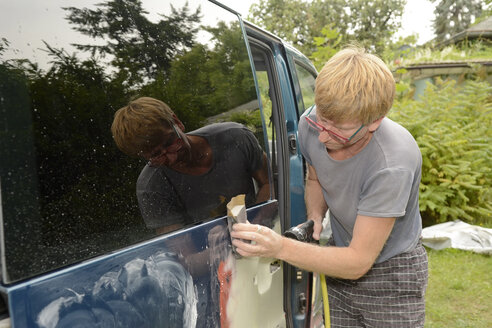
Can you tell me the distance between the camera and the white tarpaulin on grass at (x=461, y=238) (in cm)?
516

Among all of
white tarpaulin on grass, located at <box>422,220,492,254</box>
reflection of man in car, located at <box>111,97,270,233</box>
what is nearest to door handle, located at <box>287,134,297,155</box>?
reflection of man in car, located at <box>111,97,270,233</box>

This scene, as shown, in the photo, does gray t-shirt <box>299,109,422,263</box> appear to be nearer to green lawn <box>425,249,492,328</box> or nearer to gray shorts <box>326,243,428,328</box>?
gray shorts <box>326,243,428,328</box>

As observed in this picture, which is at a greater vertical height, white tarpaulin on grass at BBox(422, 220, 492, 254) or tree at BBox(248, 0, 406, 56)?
tree at BBox(248, 0, 406, 56)

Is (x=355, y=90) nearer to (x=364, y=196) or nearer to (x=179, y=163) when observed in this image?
(x=364, y=196)

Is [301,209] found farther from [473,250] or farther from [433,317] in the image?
[473,250]

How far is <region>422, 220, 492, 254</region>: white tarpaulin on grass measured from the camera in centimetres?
516

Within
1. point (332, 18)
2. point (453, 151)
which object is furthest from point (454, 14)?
point (453, 151)

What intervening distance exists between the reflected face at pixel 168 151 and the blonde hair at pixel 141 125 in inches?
0.6

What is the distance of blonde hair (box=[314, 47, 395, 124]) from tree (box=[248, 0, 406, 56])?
27.9 metres

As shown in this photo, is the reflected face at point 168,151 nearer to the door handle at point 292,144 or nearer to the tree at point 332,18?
the door handle at point 292,144

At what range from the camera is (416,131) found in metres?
5.82

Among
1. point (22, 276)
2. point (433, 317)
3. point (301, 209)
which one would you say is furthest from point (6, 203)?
point (433, 317)

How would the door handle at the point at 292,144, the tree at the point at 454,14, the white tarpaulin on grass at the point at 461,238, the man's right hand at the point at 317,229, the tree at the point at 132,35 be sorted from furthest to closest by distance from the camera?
1. the tree at the point at 454,14
2. the white tarpaulin on grass at the point at 461,238
3. the door handle at the point at 292,144
4. the man's right hand at the point at 317,229
5. the tree at the point at 132,35

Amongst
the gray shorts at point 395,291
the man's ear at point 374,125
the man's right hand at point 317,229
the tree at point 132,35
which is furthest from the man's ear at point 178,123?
the gray shorts at point 395,291
